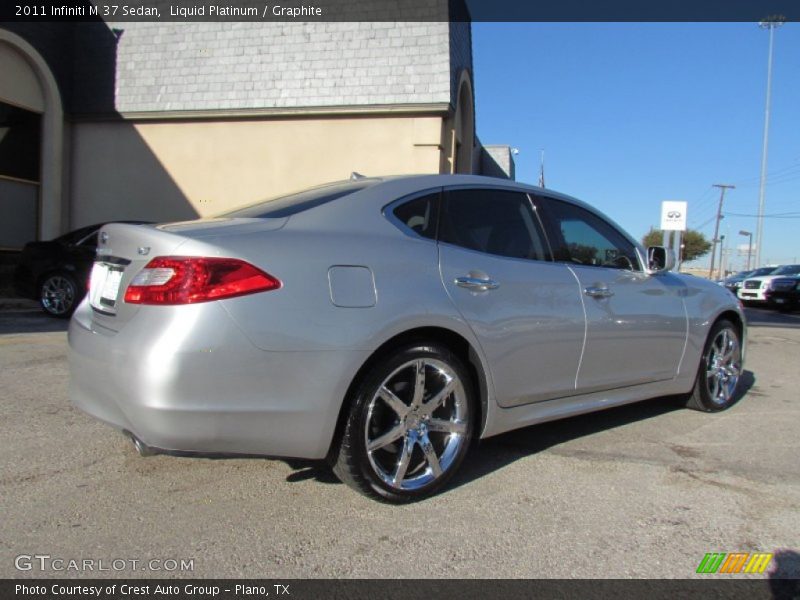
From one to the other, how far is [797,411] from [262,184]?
11.1 metres

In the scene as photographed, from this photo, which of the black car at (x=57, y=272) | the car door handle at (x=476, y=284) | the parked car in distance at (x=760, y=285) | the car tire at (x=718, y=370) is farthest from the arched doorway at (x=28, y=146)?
the parked car in distance at (x=760, y=285)

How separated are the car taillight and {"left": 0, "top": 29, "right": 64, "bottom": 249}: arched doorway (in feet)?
40.9

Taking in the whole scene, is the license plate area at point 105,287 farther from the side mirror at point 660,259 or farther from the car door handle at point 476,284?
the side mirror at point 660,259

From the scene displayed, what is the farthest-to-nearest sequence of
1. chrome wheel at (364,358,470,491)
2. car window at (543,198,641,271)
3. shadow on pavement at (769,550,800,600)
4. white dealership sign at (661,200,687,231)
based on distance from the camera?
white dealership sign at (661,200,687,231), car window at (543,198,641,271), chrome wheel at (364,358,470,491), shadow on pavement at (769,550,800,600)

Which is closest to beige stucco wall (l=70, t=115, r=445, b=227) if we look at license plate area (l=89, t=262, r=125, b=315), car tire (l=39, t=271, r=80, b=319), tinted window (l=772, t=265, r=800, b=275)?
car tire (l=39, t=271, r=80, b=319)

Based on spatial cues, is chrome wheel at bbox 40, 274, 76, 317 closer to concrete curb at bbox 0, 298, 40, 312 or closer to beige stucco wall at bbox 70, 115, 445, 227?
concrete curb at bbox 0, 298, 40, 312

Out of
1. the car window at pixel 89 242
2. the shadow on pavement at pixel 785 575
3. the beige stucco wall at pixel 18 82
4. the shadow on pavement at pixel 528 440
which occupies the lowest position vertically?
the shadow on pavement at pixel 785 575

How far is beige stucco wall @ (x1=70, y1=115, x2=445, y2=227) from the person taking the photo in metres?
13.0

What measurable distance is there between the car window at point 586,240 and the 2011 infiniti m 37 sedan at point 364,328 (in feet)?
0.05

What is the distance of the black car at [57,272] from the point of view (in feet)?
30.0

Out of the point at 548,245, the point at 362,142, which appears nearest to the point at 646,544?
the point at 548,245

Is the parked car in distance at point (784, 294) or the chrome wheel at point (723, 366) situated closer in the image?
the chrome wheel at point (723, 366)

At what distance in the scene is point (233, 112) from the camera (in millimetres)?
13492

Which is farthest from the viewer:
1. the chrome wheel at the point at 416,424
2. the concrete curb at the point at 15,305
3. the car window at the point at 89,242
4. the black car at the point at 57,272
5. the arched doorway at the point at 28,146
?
the arched doorway at the point at 28,146
